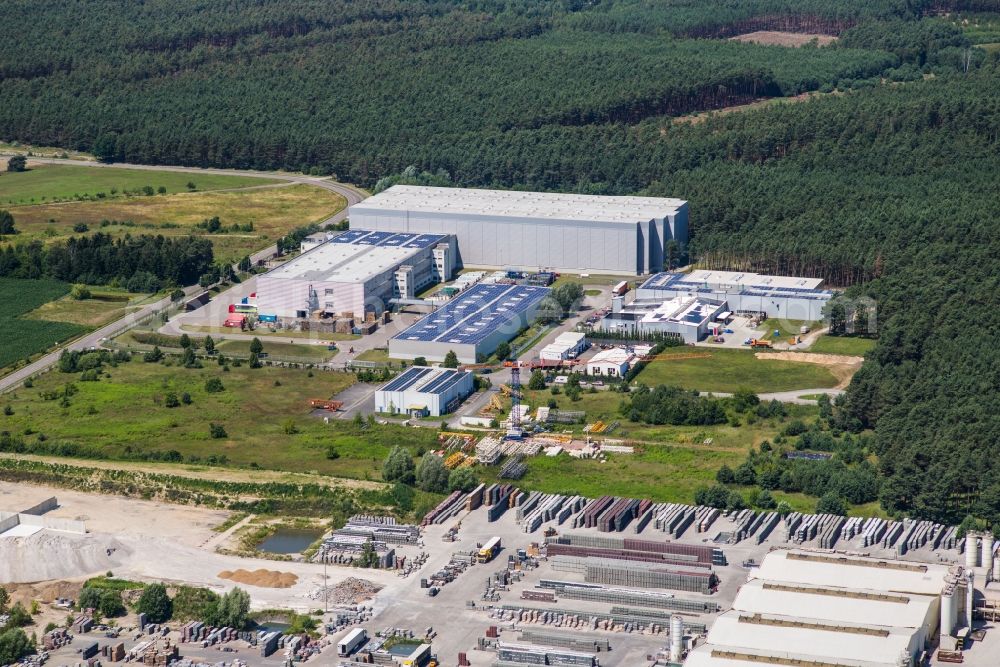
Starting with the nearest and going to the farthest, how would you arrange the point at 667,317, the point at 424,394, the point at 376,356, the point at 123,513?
1. the point at 123,513
2. the point at 424,394
3. the point at 376,356
4. the point at 667,317

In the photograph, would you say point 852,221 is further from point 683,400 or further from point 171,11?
point 171,11

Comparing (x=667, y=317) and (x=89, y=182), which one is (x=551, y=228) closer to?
(x=667, y=317)

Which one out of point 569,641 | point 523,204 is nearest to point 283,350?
point 523,204

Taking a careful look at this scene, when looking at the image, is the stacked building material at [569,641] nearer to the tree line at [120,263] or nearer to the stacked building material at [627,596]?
the stacked building material at [627,596]

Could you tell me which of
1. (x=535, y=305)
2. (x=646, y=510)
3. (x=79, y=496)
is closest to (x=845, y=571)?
(x=646, y=510)

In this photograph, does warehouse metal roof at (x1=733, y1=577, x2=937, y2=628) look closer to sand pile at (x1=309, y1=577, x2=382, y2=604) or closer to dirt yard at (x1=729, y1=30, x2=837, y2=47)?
sand pile at (x1=309, y1=577, x2=382, y2=604)
